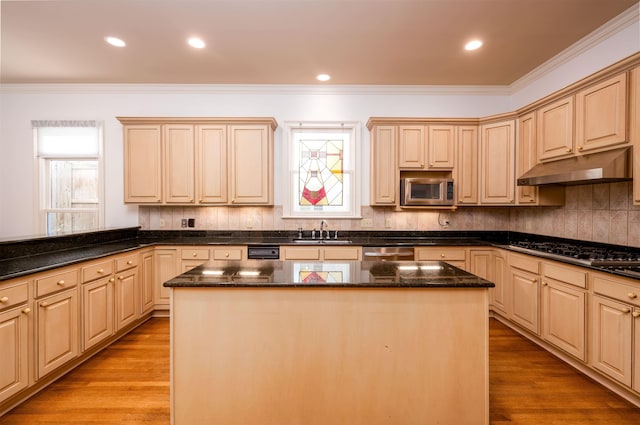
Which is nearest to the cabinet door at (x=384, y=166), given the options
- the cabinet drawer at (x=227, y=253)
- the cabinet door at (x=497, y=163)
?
the cabinet door at (x=497, y=163)

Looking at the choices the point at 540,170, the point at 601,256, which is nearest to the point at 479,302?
the point at 601,256

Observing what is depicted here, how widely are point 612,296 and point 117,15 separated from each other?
4.58 metres

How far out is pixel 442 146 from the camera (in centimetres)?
393

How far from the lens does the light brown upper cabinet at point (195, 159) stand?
3881mm

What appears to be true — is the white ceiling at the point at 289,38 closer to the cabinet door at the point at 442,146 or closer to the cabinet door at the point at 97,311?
the cabinet door at the point at 442,146

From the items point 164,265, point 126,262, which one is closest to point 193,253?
point 164,265

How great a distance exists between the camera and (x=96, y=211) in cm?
427

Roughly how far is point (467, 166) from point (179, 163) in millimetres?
3753

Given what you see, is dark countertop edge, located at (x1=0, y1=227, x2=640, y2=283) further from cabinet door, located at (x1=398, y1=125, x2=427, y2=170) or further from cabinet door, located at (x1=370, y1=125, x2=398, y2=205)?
cabinet door, located at (x1=398, y1=125, x2=427, y2=170)

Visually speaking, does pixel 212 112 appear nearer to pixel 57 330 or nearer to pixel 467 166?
pixel 57 330

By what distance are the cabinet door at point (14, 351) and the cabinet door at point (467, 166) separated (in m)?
4.37

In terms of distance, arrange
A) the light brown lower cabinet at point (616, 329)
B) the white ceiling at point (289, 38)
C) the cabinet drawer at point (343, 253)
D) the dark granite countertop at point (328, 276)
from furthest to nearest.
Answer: the cabinet drawer at point (343, 253), the white ceiling at point (289, 38), the light brown lower cabinet at point (616, 329), the dark granite countertop at point (328, 276)

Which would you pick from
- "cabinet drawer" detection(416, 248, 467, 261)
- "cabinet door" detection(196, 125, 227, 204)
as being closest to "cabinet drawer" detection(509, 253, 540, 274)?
"cabinet drawer" detection(416, 248, 467, 261)

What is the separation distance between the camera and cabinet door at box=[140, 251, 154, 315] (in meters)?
3.47
